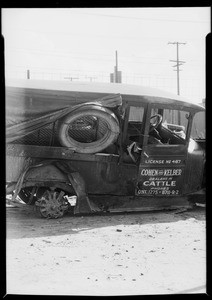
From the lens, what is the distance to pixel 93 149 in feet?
26.1

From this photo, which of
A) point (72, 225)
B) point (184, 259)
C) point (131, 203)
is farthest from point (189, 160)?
point (184, 259)

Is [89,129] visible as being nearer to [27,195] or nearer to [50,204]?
[50,204]

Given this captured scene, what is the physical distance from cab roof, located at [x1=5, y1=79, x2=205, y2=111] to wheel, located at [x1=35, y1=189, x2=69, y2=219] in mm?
1981

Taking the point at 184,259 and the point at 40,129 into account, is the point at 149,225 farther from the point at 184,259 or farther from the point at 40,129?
the point at 40,129

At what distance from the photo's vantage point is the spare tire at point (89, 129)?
763cm

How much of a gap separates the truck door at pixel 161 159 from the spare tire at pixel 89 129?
76cm

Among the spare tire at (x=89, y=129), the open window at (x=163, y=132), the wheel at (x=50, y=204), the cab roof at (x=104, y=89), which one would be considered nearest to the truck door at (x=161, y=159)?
the open window at (x=163, y=132)

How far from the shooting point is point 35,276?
4680 mm

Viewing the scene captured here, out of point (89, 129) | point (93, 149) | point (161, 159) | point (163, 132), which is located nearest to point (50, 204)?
point (93, 149)

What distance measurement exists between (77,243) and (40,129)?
2.51m

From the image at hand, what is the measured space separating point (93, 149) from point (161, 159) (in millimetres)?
1380

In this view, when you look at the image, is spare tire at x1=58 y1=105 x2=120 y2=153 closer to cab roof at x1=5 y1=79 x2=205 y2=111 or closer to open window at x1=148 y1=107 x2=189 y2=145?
cab roof at x1=5 y1=79 x2=205 y2=111

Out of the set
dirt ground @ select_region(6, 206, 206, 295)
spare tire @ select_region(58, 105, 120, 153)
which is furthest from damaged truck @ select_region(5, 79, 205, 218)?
dirt ground @ select_region(6, 206, 206, 295)

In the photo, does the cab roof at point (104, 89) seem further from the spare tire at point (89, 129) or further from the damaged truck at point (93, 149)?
the spare tire at point (89, 129)
